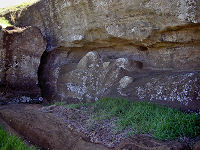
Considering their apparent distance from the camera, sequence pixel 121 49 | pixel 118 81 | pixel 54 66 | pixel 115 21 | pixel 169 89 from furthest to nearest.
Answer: pixel 54 66
pixel 121 49
pixel 115 21
pixel 118 81
pixel 169 89

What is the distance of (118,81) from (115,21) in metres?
1.83

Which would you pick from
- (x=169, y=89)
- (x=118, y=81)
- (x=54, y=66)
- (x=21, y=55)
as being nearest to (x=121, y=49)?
(x=118, y=81)

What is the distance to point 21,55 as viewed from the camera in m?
7.93

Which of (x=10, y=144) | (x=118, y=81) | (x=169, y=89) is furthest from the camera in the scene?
(x=118, y=81)

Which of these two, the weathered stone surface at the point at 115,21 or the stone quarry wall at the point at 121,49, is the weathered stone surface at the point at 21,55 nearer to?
the stone quarry wall at the point at 121,49

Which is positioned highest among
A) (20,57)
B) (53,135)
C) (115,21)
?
(115,21)

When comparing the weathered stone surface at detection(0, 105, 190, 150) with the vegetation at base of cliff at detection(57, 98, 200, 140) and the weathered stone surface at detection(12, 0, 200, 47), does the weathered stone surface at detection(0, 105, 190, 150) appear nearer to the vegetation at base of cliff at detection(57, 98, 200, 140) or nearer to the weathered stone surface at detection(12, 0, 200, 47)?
the vegetation at base of cliff at detection(57, 98, 200, 140)

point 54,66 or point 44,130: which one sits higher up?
point 54,66

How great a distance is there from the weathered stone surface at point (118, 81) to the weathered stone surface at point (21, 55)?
82 centimetres

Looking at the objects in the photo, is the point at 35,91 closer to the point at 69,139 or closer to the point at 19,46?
the point at 19,46

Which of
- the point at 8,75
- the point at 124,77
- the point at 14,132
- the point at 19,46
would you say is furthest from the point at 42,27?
the point at 14,132

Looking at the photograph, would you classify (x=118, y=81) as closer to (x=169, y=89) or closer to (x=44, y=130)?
(x=169, y=89)

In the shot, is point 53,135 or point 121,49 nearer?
point 53,135

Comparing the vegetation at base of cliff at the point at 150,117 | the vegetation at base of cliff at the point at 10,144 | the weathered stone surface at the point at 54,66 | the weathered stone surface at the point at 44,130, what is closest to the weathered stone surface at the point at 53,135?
the weathered stone surface at the point at 44,130
